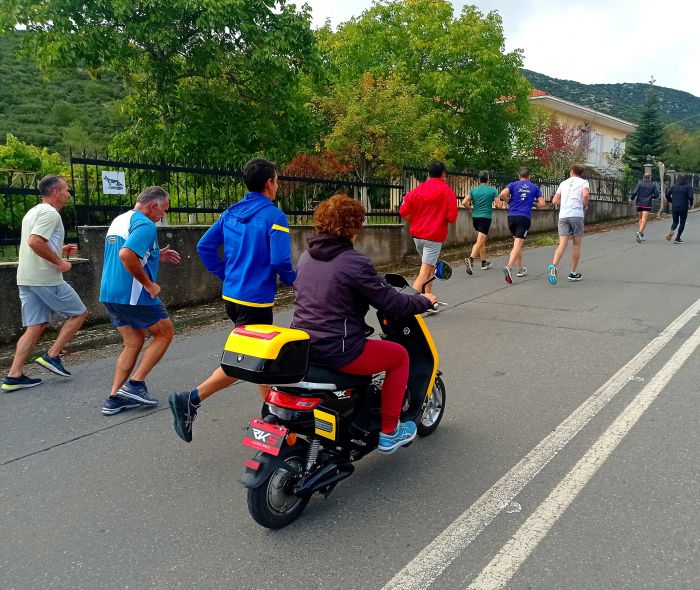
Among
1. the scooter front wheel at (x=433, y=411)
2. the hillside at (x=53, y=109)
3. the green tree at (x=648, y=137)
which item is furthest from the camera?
the green tree at (x=648, y=137)

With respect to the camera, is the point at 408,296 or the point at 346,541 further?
the point at 408,296

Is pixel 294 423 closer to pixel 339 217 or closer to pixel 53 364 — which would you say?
pixel 339 217

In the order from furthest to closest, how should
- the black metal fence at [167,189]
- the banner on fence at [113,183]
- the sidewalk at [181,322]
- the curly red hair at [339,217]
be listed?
1. the banner on fence at [113,183]
2. the black metal fence at [167,189]
3. the sidewalk at [181,322]
4. the curly red hair at [339,217]

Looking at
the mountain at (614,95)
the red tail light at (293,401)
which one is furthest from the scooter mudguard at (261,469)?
the mountain at (614,95)

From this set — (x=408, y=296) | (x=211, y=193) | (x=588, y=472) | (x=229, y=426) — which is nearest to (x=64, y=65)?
(x=211, y=193)

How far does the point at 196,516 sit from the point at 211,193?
6.72 meters

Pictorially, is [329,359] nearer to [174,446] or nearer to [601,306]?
[174,446]

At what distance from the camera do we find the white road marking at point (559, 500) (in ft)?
8.46

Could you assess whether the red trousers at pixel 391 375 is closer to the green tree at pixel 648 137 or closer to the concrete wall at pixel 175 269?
the concrete wall at pixel 175 269

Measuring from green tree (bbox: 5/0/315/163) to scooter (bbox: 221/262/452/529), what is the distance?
13093 millimetres

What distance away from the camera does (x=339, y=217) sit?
316cm

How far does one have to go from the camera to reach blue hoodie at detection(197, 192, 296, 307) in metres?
3.81

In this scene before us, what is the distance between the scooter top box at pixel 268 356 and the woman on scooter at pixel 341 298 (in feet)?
0.64

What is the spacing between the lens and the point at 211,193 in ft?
29.7
